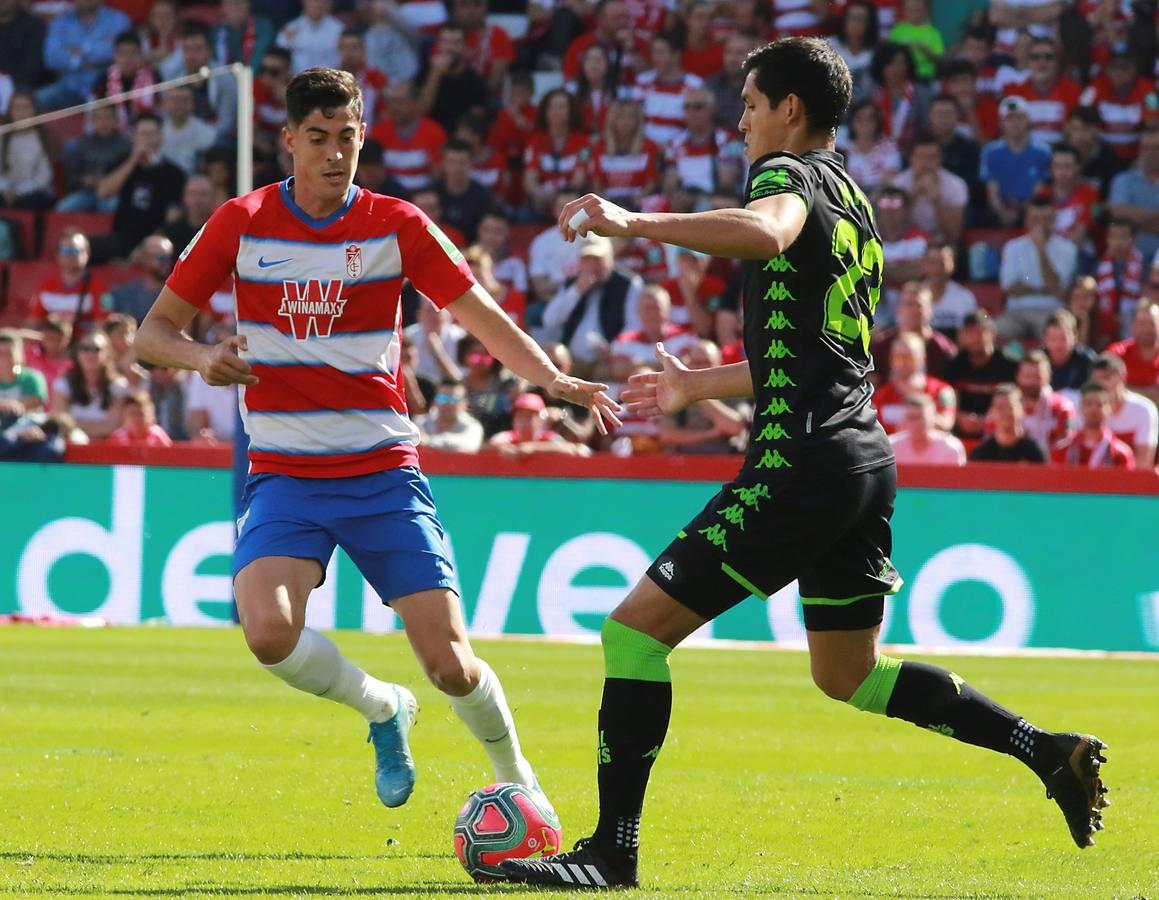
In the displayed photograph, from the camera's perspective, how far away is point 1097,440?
1470 centimetres

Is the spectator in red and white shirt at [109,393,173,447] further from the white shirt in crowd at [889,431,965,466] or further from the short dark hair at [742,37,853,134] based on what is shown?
the short dark hair at [742,37,853,134]

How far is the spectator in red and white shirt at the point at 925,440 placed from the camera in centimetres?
1477

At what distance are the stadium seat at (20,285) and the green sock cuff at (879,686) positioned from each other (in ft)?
51.9

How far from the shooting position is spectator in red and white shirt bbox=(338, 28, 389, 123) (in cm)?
2081

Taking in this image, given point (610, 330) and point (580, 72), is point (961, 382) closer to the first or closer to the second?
point (610, 330)

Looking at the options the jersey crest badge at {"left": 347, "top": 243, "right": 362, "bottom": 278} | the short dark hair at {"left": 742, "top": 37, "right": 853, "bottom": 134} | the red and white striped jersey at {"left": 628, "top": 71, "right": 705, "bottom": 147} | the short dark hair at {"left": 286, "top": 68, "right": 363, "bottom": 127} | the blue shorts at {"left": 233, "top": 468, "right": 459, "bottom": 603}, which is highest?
the short dark hair at {"left": 742, "top": 37, "right": 853, "bottom": 134}

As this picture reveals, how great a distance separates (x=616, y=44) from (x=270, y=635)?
15055 mm

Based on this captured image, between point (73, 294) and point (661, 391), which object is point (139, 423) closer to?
point (73, 294)

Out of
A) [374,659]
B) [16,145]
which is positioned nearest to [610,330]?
[374,659]

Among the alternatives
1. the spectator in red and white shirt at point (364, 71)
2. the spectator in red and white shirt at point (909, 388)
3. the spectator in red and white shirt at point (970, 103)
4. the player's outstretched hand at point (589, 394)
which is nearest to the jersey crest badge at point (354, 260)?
the player's outstretched hand at point (589, 394)

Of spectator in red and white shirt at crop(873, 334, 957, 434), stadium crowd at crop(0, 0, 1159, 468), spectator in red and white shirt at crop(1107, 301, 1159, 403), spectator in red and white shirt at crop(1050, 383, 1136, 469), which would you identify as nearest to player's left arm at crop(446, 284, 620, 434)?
stadium crowd at crop(0, 0, 1159, 468)

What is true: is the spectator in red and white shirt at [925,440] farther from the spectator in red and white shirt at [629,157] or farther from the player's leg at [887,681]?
the player's leg at [887,681]

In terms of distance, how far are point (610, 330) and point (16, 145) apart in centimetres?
790

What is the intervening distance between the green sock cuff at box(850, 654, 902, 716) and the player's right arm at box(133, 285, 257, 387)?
216 cm
